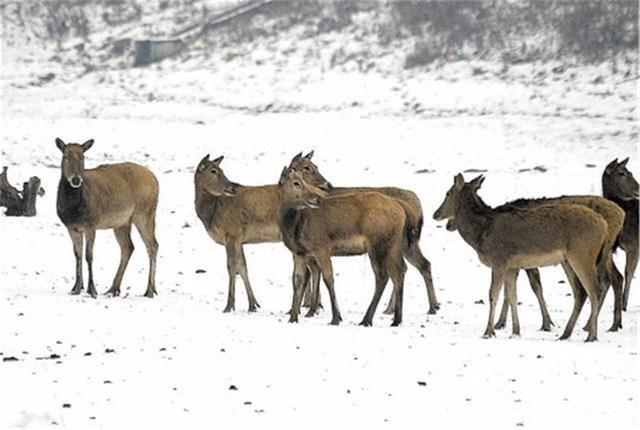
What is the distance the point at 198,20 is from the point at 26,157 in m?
25.1

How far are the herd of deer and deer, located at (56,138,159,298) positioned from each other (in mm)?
16

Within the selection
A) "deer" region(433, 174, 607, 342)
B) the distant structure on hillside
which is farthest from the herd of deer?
the distant structure on hillside

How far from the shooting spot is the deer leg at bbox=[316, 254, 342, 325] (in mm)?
14812

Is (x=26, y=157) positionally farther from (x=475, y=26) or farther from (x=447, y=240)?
(x=475, y=26)

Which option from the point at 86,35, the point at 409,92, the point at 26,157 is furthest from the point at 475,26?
the point at 26,157

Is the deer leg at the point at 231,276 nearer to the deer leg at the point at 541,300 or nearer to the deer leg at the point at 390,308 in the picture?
the deer leg at the point at 390,308

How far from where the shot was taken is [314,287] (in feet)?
53.6

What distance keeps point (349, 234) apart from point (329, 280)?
624 mm

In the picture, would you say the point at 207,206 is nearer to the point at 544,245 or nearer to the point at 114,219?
the point at 114,219

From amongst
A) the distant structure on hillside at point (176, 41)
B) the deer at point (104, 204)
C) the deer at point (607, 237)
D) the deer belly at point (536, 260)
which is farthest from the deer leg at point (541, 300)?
the distant structure on hillside at point (176, 41)

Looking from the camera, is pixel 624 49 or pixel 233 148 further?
pixel 624 49

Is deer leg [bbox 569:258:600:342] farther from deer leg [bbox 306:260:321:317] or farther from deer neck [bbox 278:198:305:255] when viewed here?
deer leg [bbox 306:260:321:317]

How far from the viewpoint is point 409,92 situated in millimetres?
45875

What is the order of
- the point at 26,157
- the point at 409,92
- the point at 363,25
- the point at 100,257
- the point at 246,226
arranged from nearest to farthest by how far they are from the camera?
the point at 246,226, the point at 100,257, the point at 26,157, the point at 409,92, the point at 363,25
